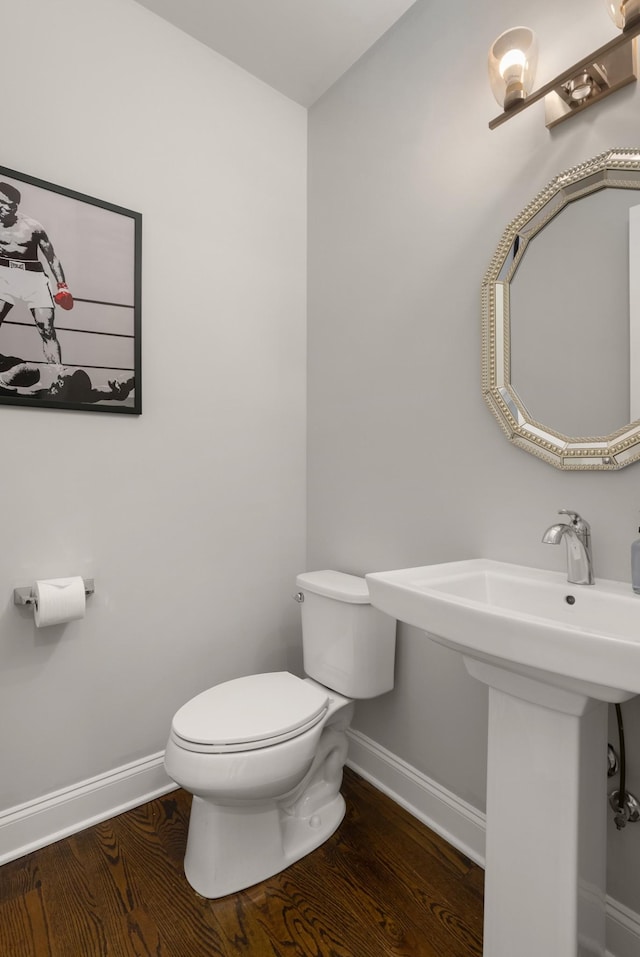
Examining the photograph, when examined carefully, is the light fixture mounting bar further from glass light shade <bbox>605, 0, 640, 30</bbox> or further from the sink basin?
the sink basin

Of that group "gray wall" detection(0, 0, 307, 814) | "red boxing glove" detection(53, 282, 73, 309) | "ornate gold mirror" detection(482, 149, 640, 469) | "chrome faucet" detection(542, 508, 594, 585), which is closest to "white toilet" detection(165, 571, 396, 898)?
"gray wall" detection(0, 0, 307, 814)

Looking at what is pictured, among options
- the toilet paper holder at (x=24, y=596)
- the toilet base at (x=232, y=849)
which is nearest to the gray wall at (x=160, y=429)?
the toilet paper holder at (x=24, y=596)

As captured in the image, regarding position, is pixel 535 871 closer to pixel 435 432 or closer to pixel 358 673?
pixel 358 673

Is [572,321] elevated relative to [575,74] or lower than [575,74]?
lower

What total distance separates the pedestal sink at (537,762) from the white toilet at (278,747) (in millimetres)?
522

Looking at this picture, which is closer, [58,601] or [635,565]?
[635,565]

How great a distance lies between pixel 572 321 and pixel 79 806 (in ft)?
6.55

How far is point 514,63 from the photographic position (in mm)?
1270

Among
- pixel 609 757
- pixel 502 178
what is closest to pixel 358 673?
pixel 609 757

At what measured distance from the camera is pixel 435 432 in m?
1.63

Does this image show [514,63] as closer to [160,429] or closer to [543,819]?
[160,429]

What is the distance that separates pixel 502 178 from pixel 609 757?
150 centimetres

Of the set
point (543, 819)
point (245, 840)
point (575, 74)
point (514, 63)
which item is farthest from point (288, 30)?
point (245, 840)

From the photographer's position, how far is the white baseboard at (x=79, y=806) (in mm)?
1484
